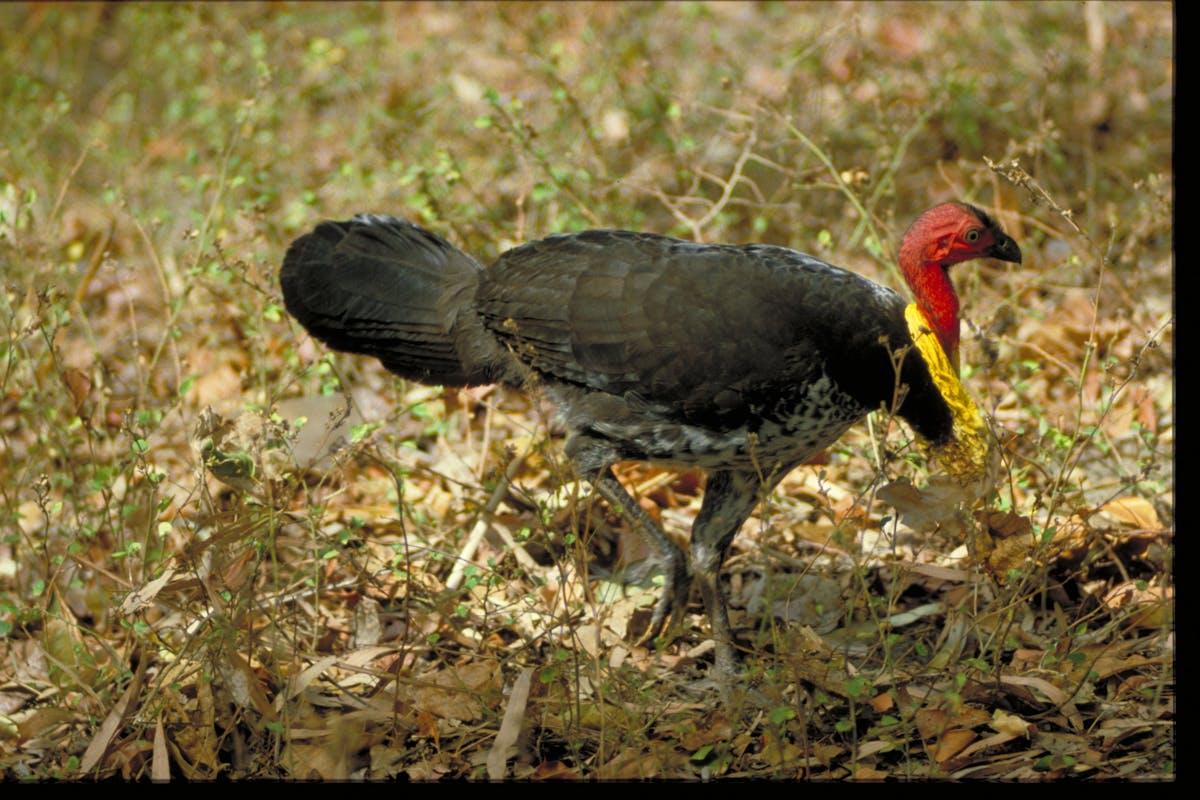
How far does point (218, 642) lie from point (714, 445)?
1.52 meters

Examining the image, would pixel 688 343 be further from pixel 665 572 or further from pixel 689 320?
pixel 665 572

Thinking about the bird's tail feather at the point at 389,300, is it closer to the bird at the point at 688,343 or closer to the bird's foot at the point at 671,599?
the bird at the point at 688,343

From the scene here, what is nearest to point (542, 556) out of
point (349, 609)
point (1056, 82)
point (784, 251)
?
point (349, 609)

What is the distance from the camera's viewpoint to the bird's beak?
420cm

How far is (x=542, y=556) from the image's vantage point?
492 centimetres

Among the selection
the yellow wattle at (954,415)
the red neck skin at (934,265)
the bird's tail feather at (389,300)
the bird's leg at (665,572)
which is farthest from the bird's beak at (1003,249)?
the bird's tail feather at (389,300)

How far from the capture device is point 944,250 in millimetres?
4184

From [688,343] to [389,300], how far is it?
112 centimetres

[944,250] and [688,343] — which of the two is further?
[944,250]

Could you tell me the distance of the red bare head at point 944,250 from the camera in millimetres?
4168

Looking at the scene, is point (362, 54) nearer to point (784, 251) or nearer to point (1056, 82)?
point (1056, 82)

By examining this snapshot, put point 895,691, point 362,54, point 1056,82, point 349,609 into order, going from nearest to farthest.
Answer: point 895,691 < point 349,609 < point 1056,82 < point 362,54

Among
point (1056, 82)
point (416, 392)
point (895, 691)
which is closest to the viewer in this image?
point (895, 691)

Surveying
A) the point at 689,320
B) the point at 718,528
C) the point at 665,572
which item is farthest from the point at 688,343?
the point at 665,572
